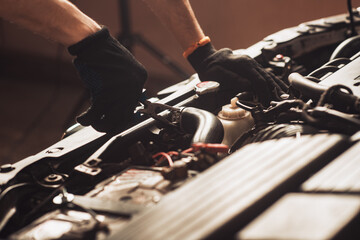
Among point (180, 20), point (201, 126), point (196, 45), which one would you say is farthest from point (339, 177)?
point (180, 20)

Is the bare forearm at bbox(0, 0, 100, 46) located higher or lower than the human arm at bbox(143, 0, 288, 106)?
higher

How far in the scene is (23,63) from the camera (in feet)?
11.8

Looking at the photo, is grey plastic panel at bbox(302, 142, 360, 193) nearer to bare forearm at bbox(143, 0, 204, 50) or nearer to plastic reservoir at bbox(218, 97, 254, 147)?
plastic reservoir at bbox(218, 97, 254, 147)

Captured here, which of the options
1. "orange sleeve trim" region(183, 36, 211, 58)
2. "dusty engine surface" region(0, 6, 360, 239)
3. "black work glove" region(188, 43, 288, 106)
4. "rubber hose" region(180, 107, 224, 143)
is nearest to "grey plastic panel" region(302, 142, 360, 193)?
"dusty engine surface" region(0, 6, 360, 239)

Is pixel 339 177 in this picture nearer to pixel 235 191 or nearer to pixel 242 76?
pixel 235 191

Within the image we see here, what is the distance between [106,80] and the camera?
0.95 metres

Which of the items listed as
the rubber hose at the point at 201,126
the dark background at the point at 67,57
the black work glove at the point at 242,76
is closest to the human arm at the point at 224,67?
the black work glove at the point at 242,76

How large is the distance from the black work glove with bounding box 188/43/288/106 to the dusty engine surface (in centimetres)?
2

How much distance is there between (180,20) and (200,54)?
6.5 inches

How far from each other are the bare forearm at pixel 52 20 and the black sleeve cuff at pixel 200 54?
0.29 metres

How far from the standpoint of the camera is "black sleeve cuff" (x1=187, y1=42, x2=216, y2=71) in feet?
3.78

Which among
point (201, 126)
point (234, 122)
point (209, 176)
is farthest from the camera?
point (234, 122)

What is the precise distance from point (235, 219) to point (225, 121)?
17.3 inches

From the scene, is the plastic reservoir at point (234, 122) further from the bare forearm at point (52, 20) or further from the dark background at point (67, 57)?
the dark background at point (67, 57)
